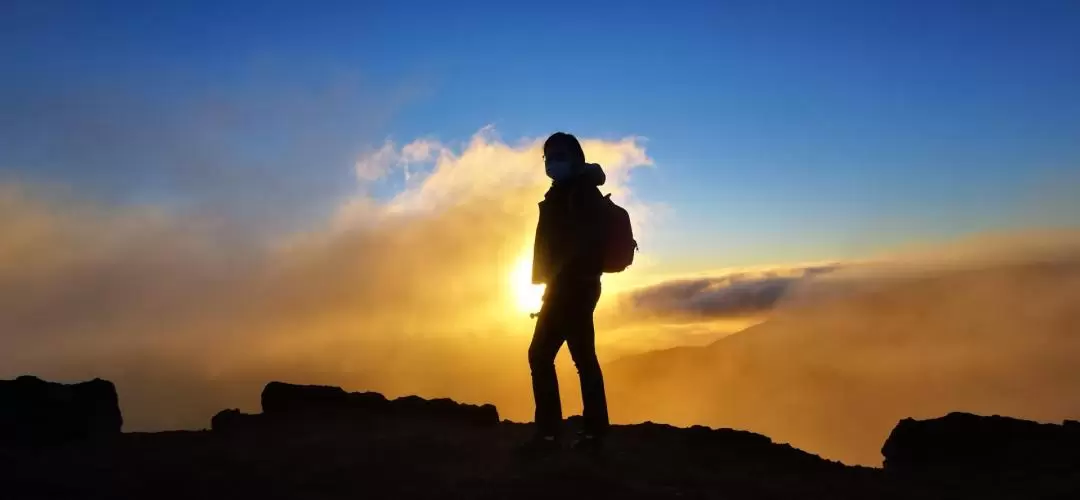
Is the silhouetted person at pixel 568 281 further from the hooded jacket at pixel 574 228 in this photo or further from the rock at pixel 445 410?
the rock at pixel 445 410

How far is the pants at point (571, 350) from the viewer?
23.7 feet

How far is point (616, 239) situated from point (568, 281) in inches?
24.0

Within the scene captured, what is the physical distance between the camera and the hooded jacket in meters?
7.07

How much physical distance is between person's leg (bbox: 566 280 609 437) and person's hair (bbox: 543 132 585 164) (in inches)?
→ 48.0

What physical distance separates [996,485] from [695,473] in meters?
2.87

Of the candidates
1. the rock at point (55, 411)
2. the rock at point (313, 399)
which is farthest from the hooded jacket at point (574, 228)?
the rock at point (55, 411)

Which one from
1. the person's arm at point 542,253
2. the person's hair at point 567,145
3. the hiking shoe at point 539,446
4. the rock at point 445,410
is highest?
the person's hair at point 567,145

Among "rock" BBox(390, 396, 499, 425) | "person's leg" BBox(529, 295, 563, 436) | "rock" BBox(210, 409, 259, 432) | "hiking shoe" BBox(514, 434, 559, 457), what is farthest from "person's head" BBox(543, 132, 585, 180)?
"rock" BBox(210, 409, 259, 432)

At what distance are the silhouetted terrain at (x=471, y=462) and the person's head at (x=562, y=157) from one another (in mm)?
2632

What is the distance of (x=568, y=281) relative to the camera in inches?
283

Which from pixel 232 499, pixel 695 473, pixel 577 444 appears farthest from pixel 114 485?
pixel 695 473

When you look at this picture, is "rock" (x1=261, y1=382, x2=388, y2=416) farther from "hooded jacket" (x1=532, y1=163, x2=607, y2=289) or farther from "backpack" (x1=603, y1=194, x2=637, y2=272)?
"backpack" (x1=603, y1=194, x2=637, y2=272)

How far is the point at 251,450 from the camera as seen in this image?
24.8ft

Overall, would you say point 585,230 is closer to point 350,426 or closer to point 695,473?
point 695,473
